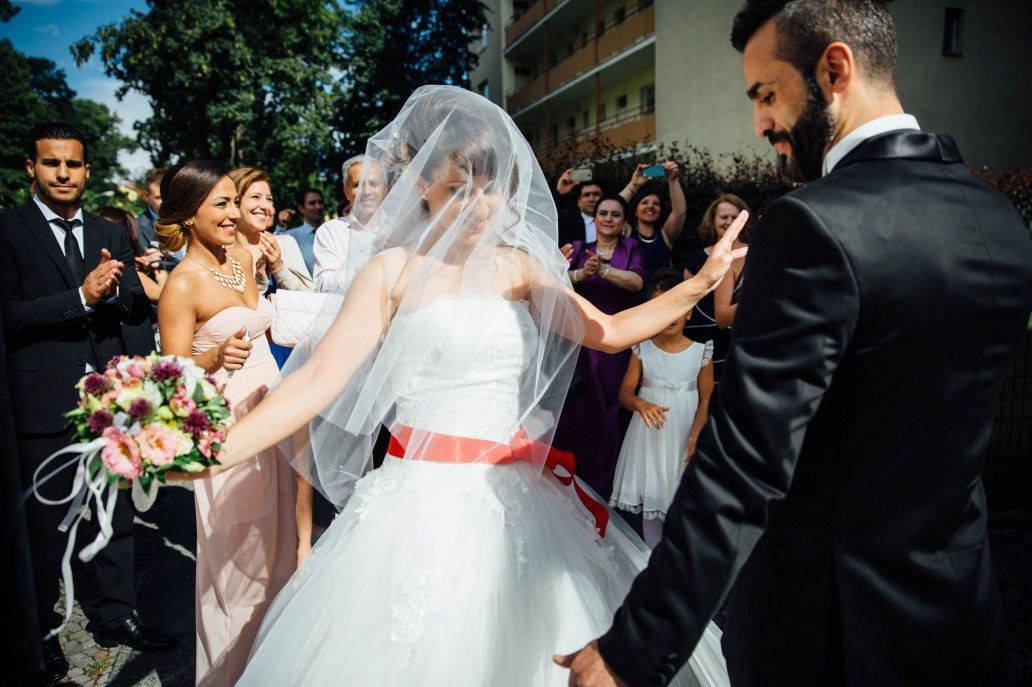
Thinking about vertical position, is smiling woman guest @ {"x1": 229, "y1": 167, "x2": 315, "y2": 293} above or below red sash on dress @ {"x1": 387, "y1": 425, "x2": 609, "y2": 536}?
above

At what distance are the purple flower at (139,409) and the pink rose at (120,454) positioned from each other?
0.14ft

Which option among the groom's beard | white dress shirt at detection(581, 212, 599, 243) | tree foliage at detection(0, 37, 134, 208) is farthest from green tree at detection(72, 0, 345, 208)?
the groom's beard

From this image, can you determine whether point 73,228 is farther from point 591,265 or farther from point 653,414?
point 653,414

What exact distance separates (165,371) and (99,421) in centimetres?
17

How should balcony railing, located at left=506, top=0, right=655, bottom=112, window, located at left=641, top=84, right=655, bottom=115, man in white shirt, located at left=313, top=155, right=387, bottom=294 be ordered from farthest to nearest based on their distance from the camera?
window, located at left=641, top=84, right=655, bottom=115
balcony railing, located at left=506, top=0, right=655, bottom=112
man in white shirt, located at left=313, top=155, right=387, bottom=294

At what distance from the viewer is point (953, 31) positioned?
1950 cm

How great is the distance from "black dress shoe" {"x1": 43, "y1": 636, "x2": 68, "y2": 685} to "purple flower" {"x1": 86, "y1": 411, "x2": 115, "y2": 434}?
2.30 meters

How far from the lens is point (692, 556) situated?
1196mm

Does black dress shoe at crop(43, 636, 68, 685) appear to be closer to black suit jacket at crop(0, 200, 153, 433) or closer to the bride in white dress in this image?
black suit jacket at crop(0, 200, 153, 433)

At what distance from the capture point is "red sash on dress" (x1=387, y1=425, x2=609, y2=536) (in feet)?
7.30

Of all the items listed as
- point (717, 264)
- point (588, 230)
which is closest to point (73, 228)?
point (717, 264)

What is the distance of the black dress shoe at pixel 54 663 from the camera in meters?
3.03

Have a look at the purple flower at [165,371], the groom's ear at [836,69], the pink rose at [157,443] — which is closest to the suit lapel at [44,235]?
the purple flower at [165,371]

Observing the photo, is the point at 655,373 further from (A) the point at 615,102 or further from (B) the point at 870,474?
(A) the point at 615,102
